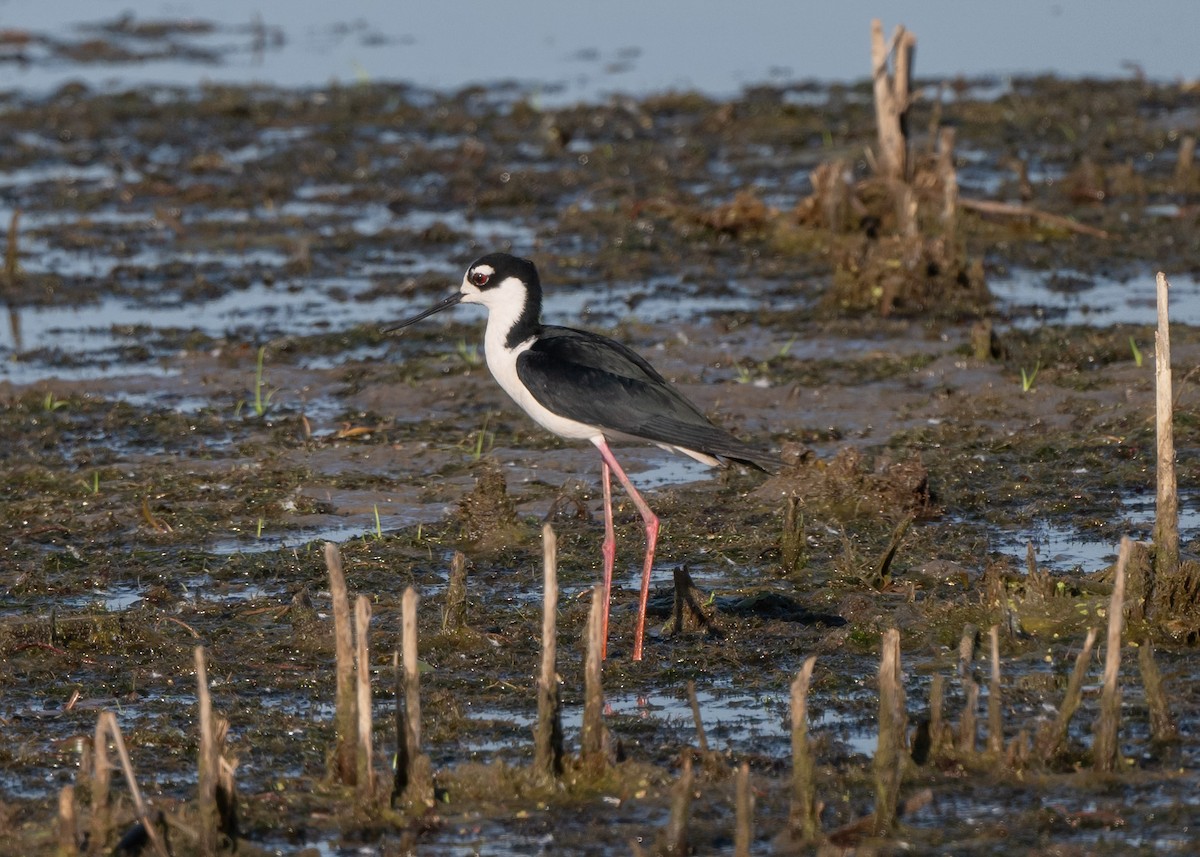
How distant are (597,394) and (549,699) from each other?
209 centimetres

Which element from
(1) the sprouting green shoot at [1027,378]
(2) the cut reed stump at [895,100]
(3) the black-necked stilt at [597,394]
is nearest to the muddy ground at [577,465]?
(1) the sprouting green shoot at [1027,378]

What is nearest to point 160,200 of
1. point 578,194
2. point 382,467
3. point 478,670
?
point 578,194

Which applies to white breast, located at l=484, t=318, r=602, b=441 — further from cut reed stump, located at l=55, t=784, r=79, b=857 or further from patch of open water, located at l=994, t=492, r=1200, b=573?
cut reed stump, located at l=55, t=784, r=79, b=857

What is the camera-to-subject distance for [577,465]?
28.1ft

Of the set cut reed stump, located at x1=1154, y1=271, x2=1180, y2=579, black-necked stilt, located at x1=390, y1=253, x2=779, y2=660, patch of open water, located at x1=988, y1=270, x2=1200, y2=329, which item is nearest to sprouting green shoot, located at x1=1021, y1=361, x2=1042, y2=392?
patch of open water, located at x1=988, y1=270, x2=1200, y2=329

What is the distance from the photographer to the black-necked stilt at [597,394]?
261 inches

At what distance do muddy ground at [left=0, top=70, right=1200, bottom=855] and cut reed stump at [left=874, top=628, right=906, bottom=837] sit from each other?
0.08m

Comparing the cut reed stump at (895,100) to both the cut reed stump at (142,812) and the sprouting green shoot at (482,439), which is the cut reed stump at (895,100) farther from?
the cut reed stump at (142,812)

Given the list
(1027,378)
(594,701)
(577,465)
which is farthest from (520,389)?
(1027,378)

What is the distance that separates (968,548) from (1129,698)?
5.49ft

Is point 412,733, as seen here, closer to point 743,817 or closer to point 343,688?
point 343,688

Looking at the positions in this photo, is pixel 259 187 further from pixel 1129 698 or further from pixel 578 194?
pixel 1129 698

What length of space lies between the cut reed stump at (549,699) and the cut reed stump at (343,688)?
0.47m

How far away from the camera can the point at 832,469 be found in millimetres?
7637
